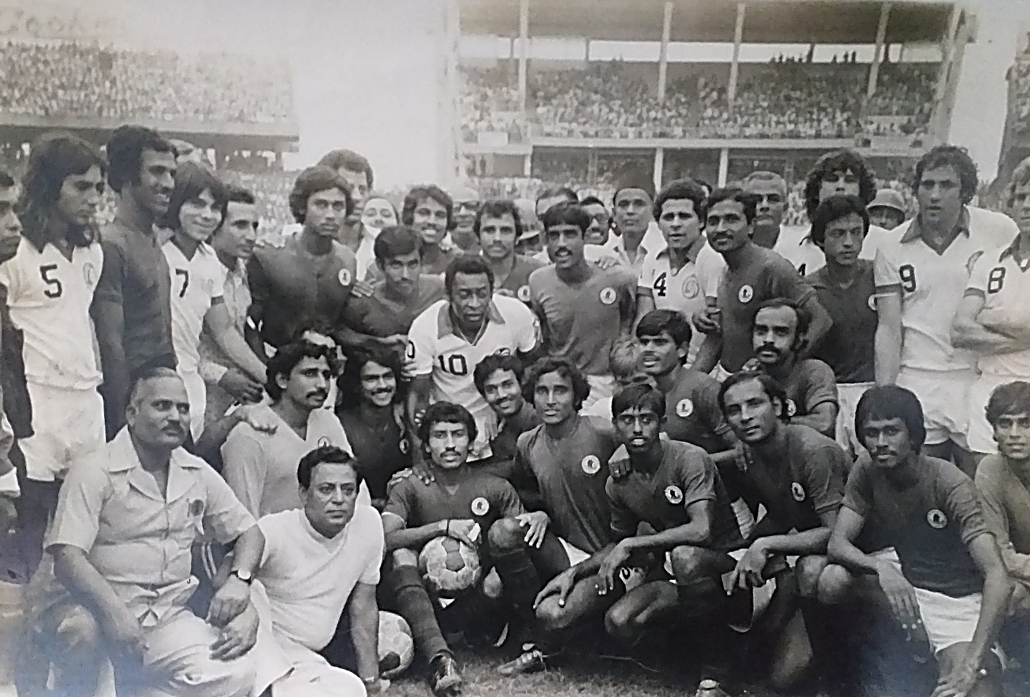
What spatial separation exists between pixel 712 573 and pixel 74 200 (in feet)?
4.64

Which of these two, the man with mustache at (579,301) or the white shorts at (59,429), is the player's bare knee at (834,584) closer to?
the man with mustache at (579,301)

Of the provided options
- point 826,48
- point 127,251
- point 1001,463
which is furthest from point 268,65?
point 1001,463

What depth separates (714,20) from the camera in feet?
5.42

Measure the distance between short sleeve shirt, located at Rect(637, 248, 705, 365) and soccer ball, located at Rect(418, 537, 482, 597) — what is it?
0.59 m

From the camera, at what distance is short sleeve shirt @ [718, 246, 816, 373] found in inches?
67.0

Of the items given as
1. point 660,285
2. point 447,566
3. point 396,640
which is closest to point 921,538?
point 660,285

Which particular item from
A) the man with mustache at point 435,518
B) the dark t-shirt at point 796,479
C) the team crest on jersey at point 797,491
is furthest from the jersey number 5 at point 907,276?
the man with mustache at point 435,518

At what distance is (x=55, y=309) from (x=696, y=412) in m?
1.24

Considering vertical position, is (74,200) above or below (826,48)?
below

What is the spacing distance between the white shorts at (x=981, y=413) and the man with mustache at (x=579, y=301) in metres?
0.69

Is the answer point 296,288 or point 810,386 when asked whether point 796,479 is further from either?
point 296,288

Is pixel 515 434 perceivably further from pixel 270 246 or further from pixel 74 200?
pixel 74 200

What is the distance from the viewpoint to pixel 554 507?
5.69 feet

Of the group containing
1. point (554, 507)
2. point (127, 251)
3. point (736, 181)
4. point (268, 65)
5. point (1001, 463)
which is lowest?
point (554, 507)
